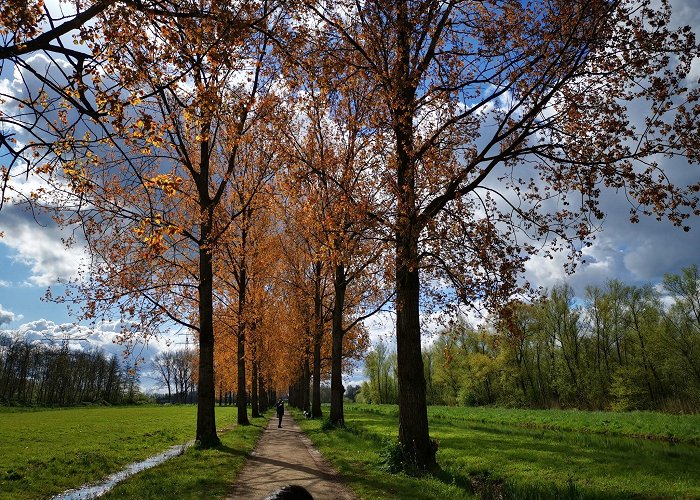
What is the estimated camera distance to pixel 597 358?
2203 inches

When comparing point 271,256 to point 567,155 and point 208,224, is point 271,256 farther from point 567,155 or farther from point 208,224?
point 567,155

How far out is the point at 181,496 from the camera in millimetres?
8398

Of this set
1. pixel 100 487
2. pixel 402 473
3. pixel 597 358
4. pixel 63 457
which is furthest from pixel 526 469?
pixel 597 358

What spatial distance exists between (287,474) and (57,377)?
294 ft

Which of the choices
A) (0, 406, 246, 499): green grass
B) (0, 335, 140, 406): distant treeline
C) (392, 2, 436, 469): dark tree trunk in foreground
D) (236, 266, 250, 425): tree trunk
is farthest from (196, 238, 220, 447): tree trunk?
(0, 335, 140, 406): distant treeline

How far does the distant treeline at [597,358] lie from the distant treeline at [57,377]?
62.3 meters

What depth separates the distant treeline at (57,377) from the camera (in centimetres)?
7725

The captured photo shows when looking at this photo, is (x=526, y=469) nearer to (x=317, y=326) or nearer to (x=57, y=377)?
(x=317, y=326)

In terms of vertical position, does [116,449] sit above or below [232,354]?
below

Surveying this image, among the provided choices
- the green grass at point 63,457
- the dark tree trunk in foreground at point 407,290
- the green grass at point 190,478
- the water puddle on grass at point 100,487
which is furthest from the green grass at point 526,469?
the green grass at point 63,457

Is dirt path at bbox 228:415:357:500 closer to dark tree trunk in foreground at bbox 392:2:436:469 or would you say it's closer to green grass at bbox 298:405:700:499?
green grass at bbox 298:405:700:499

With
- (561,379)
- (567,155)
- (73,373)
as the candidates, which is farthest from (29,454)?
(73,373)

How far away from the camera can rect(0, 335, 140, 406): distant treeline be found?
77250mm

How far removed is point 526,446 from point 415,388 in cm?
829
